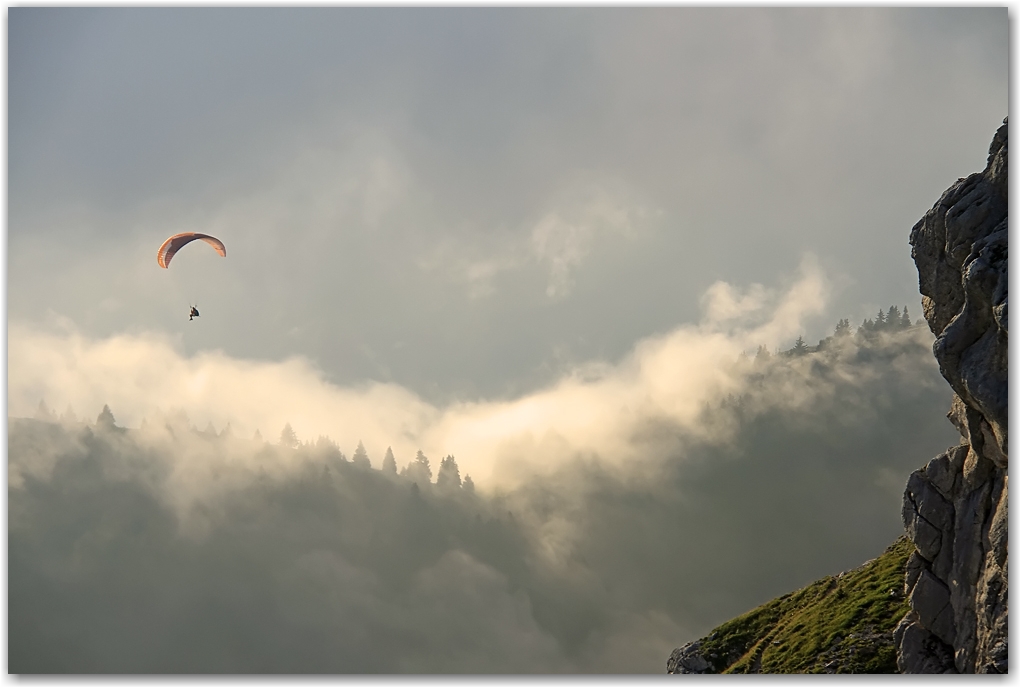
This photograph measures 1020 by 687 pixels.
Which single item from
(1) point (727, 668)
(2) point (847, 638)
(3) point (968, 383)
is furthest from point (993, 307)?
(1) point (727, 668)

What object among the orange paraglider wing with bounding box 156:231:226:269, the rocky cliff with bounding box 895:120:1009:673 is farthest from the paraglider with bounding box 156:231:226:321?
the rocky cliff with bounding box 895:120:1009:673

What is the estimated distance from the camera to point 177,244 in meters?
68.6

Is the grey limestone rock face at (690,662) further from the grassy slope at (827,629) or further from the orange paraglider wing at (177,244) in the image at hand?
the orange paraglider wing at (177,244)

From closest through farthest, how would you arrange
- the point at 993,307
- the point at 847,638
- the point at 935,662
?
the point at 993,307 < the point at 935,662 < the point at 847,638

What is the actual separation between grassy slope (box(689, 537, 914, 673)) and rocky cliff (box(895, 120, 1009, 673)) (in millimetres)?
9001

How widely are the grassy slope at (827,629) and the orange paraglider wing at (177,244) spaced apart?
61054 mm

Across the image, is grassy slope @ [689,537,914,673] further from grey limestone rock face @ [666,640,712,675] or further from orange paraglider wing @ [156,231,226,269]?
orange paraglider wing @ [156,231,226,269]

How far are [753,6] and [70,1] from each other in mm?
39322

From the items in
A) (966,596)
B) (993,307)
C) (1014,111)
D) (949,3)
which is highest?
(949,3)

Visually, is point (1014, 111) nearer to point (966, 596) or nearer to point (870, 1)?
point (870, 1)

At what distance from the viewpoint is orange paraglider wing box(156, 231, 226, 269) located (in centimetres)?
6762

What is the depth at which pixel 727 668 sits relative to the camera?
70.4 metres

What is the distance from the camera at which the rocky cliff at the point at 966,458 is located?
39.7m

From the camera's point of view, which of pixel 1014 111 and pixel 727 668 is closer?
pixel 1014 111
